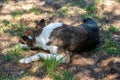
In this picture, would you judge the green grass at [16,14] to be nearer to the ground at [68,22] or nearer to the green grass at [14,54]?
the ground at [68,22]

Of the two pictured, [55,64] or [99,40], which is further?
[99,40]

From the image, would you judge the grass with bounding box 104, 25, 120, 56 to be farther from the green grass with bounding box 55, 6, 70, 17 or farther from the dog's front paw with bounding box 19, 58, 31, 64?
the dog's front paw with bounding box 19, 58, 31, 64

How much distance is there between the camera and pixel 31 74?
235 inches

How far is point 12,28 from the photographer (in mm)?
7648

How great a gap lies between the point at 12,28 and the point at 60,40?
5.54ft

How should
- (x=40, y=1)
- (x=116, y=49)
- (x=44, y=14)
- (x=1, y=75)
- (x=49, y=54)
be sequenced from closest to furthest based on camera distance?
(x=1, y=75) < (x=49, y=54) < (x=116, y=49) < (x=44, y=14) < (x=40, y=1)

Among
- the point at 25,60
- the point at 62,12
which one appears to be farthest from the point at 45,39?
the point at 62,12

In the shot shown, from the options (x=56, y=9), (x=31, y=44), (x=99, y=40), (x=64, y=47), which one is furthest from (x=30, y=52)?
(x=56, y=9)

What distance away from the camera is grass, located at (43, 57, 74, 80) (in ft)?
19.2

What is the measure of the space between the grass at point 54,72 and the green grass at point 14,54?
2.07ft

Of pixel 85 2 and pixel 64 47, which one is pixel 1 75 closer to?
pixel 64 47

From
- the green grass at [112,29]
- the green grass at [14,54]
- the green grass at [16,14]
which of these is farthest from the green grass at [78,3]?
the green grass at [14,54]

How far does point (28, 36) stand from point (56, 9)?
2137 mm

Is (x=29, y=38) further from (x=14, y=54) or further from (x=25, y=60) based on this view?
(x=25, y=60)
